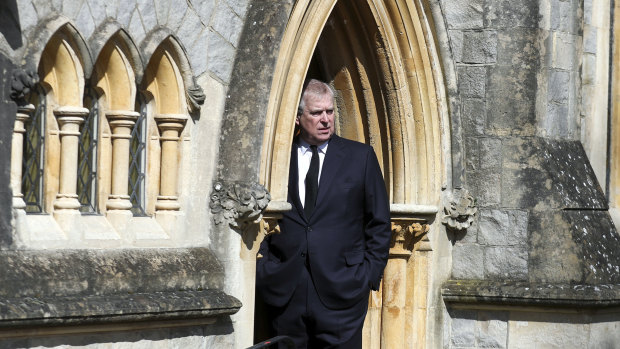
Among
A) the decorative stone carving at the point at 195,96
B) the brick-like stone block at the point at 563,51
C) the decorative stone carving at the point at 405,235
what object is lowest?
the decorative stone carving at the point at 405,235

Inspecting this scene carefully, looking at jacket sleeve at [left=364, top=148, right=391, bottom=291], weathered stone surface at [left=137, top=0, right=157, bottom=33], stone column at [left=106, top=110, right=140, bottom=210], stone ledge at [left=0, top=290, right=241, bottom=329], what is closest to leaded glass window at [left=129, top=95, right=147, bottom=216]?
stone column at [left=106, top=110, right=140, bottom=210]

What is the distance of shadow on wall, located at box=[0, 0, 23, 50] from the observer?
5461 millimetres

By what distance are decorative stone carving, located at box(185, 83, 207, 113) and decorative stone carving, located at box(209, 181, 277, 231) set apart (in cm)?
42

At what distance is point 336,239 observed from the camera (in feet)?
23.2

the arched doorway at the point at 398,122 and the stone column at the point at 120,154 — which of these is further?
the arched doorway at the point at 398,122

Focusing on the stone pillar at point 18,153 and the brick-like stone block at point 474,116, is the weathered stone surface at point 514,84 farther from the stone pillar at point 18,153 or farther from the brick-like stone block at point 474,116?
the stone pillar at point 18,153

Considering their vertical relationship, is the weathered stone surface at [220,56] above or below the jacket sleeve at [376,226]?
above

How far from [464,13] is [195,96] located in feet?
7.71

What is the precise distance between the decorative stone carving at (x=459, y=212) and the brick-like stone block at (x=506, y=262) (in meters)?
0.21

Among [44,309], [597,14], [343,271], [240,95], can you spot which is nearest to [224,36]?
[240,95]

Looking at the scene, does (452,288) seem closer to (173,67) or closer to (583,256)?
(583,256)

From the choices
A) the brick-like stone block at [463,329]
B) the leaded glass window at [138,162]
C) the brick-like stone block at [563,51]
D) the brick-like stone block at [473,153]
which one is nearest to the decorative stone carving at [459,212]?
the brick-like stone block at [473,153]

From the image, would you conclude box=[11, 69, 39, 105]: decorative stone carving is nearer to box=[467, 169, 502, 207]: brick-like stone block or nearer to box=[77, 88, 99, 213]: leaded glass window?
box=[77, 88, 99, 213]: leaded glass window

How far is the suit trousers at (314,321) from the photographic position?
7.04 metres
